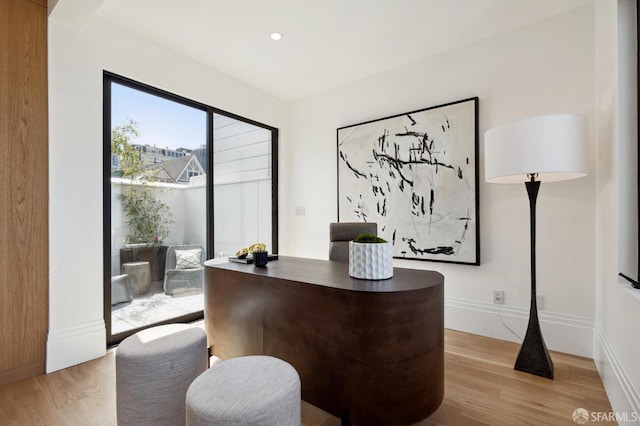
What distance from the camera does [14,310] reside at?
205 centimetres

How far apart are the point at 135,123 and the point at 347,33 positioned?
6.74ft

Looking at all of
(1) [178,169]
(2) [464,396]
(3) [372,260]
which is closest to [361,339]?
(3) [372,260]

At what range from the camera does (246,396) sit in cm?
109

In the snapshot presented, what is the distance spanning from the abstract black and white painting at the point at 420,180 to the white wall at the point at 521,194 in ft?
0.37

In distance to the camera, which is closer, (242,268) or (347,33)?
(242,268)

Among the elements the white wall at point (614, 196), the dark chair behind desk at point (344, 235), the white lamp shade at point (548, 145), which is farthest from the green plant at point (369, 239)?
the white wall at point (614, 196)

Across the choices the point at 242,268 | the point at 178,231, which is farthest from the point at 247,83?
the point at 242,268

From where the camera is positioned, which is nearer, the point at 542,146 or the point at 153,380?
the point at 153,380

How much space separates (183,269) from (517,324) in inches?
123

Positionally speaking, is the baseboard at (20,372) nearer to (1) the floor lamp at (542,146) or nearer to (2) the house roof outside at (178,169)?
(2) the house roof outside at (178,169)

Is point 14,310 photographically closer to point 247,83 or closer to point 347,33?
point 247,83

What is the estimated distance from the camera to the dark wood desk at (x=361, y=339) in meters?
1.39

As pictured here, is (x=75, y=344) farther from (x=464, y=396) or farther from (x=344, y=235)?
(x=464, y=396)

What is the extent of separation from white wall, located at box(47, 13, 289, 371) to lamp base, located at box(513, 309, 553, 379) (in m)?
3.10
